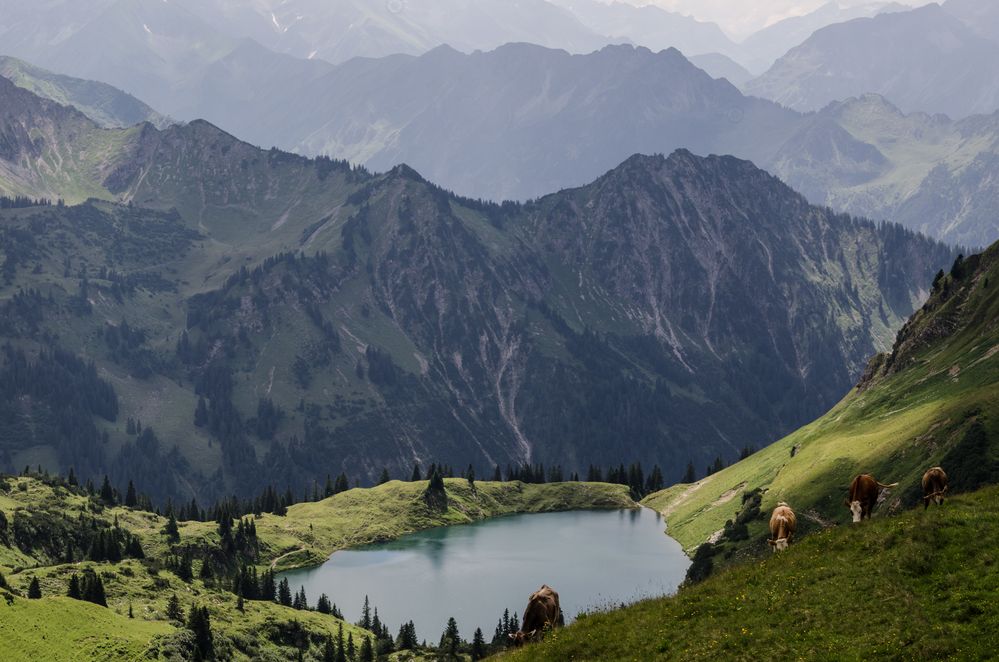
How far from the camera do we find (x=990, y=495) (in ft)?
185

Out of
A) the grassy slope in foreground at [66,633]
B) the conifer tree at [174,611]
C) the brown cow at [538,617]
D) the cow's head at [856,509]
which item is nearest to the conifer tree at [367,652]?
the conifer tree at [174,611]

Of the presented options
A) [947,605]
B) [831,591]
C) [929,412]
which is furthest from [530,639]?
[929,412]

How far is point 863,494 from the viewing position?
61.5 meters

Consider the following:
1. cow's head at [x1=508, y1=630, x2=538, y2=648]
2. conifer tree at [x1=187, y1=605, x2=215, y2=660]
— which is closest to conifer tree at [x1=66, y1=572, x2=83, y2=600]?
conifer tree at [x1=187, y1=605, x2=215, y2=660]

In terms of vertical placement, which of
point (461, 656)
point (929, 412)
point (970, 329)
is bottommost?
point (461, 656)

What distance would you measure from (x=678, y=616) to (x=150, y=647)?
87.0 meters

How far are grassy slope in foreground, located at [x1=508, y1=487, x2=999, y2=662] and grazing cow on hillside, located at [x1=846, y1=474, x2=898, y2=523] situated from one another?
12.7ft

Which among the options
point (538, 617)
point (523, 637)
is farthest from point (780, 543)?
point (523, 637)

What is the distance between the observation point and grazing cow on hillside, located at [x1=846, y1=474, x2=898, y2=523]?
61.2 meters

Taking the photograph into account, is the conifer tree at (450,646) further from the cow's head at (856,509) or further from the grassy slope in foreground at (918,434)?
the cow's head at (856,509)

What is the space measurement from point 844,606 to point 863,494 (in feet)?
42.4

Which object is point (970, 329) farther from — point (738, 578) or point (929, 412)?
point (738, 578)

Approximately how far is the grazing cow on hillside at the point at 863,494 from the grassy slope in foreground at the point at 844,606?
3.87 meters

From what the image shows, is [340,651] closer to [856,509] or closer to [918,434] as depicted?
[918,434]
